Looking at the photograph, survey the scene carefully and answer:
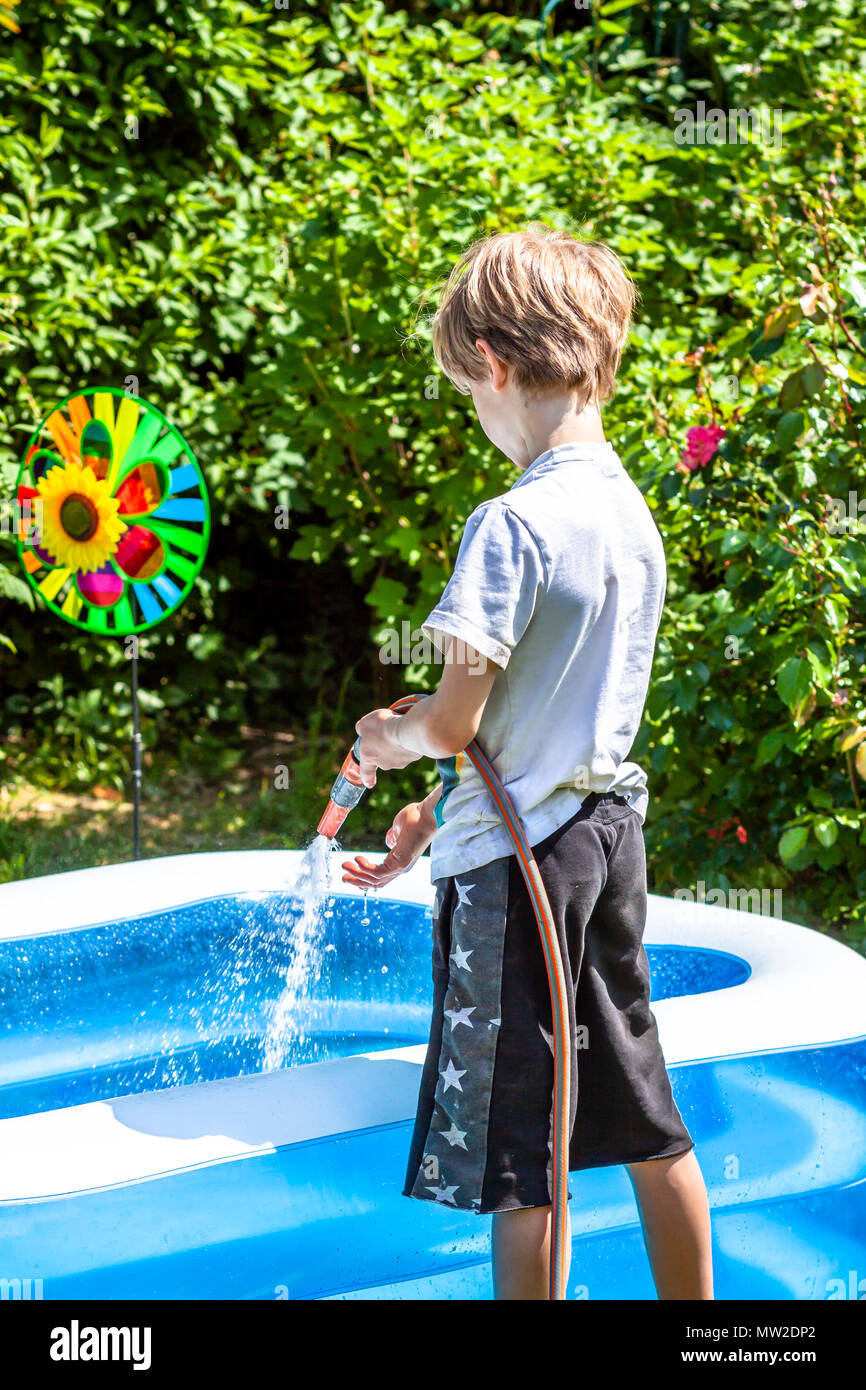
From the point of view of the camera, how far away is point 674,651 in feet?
10.1

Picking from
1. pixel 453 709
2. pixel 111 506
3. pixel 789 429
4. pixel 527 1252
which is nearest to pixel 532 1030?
pixel 527 1252

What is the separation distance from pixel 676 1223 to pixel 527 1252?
0.20 meters

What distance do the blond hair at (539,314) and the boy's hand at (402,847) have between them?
52 centimetres

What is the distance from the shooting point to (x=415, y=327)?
3.44m

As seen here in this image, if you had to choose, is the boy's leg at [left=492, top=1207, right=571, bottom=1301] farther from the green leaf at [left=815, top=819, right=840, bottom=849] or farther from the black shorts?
the green leaf at [left=815, top=819, right=840, bottom=849]

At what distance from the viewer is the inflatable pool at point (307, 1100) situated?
1.62 meters

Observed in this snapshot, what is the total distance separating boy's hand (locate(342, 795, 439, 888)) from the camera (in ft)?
5.42

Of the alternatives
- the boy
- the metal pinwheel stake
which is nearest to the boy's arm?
the boy

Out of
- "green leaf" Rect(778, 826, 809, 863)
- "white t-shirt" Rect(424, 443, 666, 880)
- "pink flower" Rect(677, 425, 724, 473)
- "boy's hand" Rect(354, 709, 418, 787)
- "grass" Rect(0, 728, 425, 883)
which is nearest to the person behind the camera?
"white t-shirt" Rect(424, 443, 666, 880)

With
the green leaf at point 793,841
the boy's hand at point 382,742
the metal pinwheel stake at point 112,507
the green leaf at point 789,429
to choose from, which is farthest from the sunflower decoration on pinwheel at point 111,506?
the boy's hand at point 382,742

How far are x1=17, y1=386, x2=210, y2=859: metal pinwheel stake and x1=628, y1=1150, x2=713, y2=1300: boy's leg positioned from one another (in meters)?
1.89

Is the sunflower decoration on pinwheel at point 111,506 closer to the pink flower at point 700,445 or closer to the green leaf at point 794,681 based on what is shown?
the pink flower at point 700,445

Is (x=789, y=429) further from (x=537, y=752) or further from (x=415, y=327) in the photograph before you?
(x=537, y=752)
